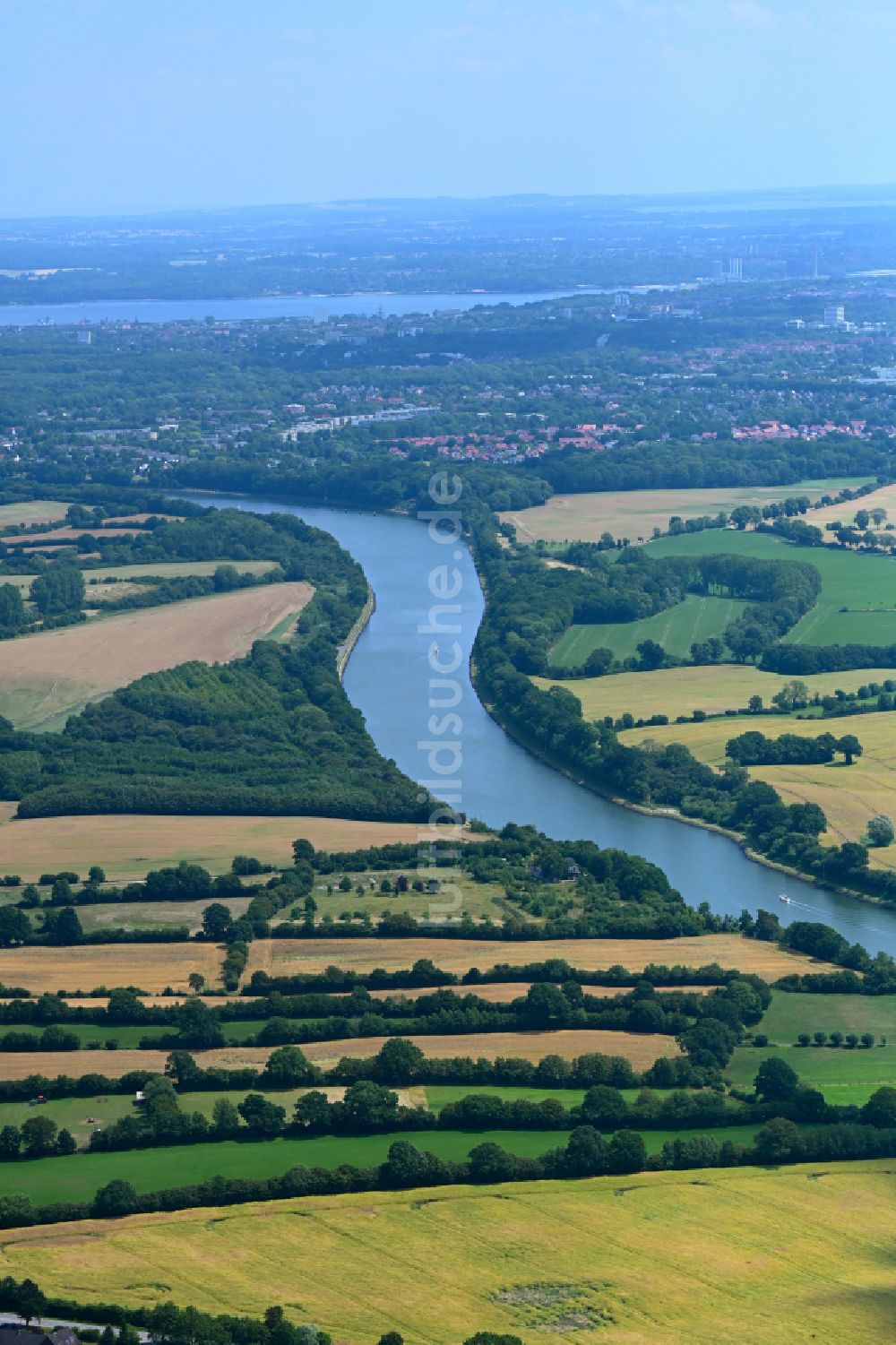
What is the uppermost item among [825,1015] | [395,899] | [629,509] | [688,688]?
[629,509]

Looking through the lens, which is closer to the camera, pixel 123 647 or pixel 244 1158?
pixel 244 1158

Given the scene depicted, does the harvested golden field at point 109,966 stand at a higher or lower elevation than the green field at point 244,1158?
higher

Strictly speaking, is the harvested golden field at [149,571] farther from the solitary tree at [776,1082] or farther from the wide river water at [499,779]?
the solitary tree at [776,1082]

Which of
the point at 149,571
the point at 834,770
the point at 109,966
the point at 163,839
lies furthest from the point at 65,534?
the point at 109,966

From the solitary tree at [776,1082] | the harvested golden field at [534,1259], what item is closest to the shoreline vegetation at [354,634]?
the solitary tree at [776,1082]

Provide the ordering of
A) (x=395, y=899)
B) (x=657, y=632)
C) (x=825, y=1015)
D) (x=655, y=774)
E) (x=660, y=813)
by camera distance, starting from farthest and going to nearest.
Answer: (x=657, y=632) < (x=655, y=774) < (x=660, y=813) < (x=395, y=899) < (x=825, y=1015)

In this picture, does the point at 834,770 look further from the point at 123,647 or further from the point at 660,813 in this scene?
the point at 123,647

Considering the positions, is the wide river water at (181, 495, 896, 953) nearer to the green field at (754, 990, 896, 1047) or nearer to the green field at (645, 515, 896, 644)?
the green field at (754, 990, 896, 1047)
